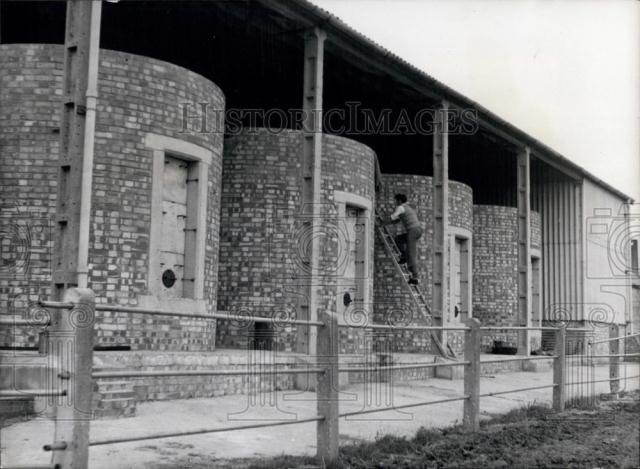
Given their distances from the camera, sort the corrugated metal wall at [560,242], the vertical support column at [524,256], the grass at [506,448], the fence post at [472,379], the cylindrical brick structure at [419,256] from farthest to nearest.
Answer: the corrugated metal wall at [560,242] < the vertical support column at [524,256] < the cylindrical brick structure at [419,256] < the fence post at [472,379] < the grass at [506,448]

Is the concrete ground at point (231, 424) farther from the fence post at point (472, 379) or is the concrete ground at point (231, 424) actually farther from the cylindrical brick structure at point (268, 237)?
the cylindrical brick structure at point (268, 237)

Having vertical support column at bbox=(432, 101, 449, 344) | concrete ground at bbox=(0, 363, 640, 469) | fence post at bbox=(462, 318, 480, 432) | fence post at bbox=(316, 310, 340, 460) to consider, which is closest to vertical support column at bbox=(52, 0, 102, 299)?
concrete ground at bbox=(0, 363, 640, 469)

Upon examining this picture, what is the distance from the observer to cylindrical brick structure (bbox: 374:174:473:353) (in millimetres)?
16234

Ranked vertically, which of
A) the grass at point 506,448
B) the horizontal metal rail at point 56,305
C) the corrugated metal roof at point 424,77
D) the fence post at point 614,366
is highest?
the corrugated metal roof at point 424,77

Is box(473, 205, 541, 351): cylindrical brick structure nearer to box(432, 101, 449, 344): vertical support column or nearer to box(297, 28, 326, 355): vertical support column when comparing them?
box(432, 101, 449, 344): vertical support column

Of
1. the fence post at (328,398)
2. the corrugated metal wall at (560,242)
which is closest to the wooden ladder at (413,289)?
the corrugated metal wall at (560,242)

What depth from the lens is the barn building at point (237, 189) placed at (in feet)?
30.8

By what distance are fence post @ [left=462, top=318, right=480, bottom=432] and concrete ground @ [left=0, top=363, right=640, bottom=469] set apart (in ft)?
1.48

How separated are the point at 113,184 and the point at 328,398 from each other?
5.14 m

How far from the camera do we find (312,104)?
11352 millimetres

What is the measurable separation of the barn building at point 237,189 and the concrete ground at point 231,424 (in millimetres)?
529

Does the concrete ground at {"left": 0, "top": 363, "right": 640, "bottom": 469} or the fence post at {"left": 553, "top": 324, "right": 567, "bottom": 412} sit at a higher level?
the fence post at {"left": 553, "top": 324, "right": 567, "bottom": 412}

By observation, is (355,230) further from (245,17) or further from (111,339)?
(111,339)

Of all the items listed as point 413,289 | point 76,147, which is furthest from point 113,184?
point 413,289
